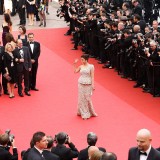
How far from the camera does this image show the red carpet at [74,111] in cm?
1169

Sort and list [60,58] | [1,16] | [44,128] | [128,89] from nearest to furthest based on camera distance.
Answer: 1. [44,128]
2. [128,89]
3. [60,58]
4. [1,16]

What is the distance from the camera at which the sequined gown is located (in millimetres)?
12332

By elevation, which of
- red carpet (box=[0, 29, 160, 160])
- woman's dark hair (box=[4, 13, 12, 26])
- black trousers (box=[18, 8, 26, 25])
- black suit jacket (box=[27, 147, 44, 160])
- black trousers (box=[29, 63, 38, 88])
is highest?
woman's dark hair (box=[4, 13, 12, 26])

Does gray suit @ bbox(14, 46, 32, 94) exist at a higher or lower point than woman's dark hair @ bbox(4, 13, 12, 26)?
lower

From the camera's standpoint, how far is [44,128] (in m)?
12.2

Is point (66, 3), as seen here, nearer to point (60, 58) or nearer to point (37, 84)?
point (60, 58)

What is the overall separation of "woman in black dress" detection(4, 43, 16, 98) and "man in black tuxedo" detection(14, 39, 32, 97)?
0.37 ft

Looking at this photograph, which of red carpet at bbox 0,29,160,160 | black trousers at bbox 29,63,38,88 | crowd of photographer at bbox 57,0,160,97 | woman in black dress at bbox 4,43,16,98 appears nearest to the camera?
red carpet at bbox 0,29,160,160

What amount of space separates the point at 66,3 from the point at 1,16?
5.47 meters

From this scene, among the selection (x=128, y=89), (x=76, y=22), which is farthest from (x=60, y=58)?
(x=128, y=89)

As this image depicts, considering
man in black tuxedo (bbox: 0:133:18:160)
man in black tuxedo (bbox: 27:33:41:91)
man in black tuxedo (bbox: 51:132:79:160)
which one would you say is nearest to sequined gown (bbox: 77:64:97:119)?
man in black tuxedo (bbox: 27:33:41:91)

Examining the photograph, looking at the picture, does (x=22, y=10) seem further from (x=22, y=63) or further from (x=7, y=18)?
(x=22, y=63)

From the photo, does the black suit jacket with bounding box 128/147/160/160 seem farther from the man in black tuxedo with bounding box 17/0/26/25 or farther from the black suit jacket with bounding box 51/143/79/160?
the man in black tuxedo with bounding box 17/0/26/25

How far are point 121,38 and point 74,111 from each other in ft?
11.0
